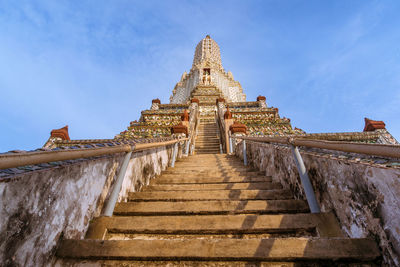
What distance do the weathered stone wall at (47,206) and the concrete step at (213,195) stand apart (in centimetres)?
65

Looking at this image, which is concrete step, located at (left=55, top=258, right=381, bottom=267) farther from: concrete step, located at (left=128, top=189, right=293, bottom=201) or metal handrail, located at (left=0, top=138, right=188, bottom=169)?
concrete step, located at (left=128, top=189, right=293, bottom=201)

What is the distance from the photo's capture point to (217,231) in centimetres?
177

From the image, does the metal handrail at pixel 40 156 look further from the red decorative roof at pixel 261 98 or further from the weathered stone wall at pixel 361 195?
Answer: the red decorative roof at pixel 261 98

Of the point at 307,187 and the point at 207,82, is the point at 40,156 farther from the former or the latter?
the point at 207,82

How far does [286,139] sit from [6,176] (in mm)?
2629

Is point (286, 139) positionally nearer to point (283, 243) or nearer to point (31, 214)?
point (283, 243)

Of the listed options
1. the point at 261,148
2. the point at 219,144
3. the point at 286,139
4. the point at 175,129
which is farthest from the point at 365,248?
the point at 219,144

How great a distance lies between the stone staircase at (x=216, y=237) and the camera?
133cm

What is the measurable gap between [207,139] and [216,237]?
369 inches

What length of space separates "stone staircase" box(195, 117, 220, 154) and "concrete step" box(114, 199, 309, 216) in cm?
709

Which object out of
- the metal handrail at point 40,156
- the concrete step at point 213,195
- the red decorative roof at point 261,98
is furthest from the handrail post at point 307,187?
the red decorative roof at point 261,98

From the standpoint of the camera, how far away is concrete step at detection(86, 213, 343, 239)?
1712mm

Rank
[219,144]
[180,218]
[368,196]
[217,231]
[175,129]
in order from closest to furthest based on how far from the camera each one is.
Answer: [368,196] < [217,231] < [180,218] < [175,129] < [219,144]

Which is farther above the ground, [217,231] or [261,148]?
[261,148]
